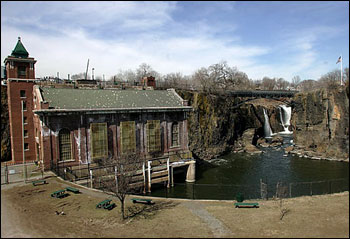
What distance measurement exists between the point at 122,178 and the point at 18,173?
13.6 m

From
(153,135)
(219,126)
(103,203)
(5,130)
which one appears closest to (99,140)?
(153,135)

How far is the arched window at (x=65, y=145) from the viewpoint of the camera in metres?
26.8

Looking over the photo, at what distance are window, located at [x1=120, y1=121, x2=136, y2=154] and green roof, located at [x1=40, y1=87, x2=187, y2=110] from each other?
6.77ft

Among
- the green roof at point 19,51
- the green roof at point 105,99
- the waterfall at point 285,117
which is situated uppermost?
the green roof at point 19,51

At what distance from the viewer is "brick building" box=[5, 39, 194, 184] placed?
26.6 m

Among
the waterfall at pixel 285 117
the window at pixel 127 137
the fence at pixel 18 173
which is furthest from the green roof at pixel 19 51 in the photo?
the waterfall at pixel 285 117

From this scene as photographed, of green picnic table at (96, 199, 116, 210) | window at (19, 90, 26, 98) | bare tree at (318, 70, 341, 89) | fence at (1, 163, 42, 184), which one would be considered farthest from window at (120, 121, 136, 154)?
bare tree at (318, 70, 341, 89)

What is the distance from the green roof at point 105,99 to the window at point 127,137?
206 cm

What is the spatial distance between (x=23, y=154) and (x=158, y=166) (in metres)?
15.1

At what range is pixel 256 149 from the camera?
52.8m

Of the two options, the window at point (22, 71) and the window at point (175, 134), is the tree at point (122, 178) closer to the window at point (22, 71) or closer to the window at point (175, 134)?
the window at point (175, 134)

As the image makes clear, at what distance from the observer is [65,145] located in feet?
88.6

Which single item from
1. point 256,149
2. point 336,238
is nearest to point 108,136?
point 336,238

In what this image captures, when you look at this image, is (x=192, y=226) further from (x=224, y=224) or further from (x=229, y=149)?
(x=229, y=149)
